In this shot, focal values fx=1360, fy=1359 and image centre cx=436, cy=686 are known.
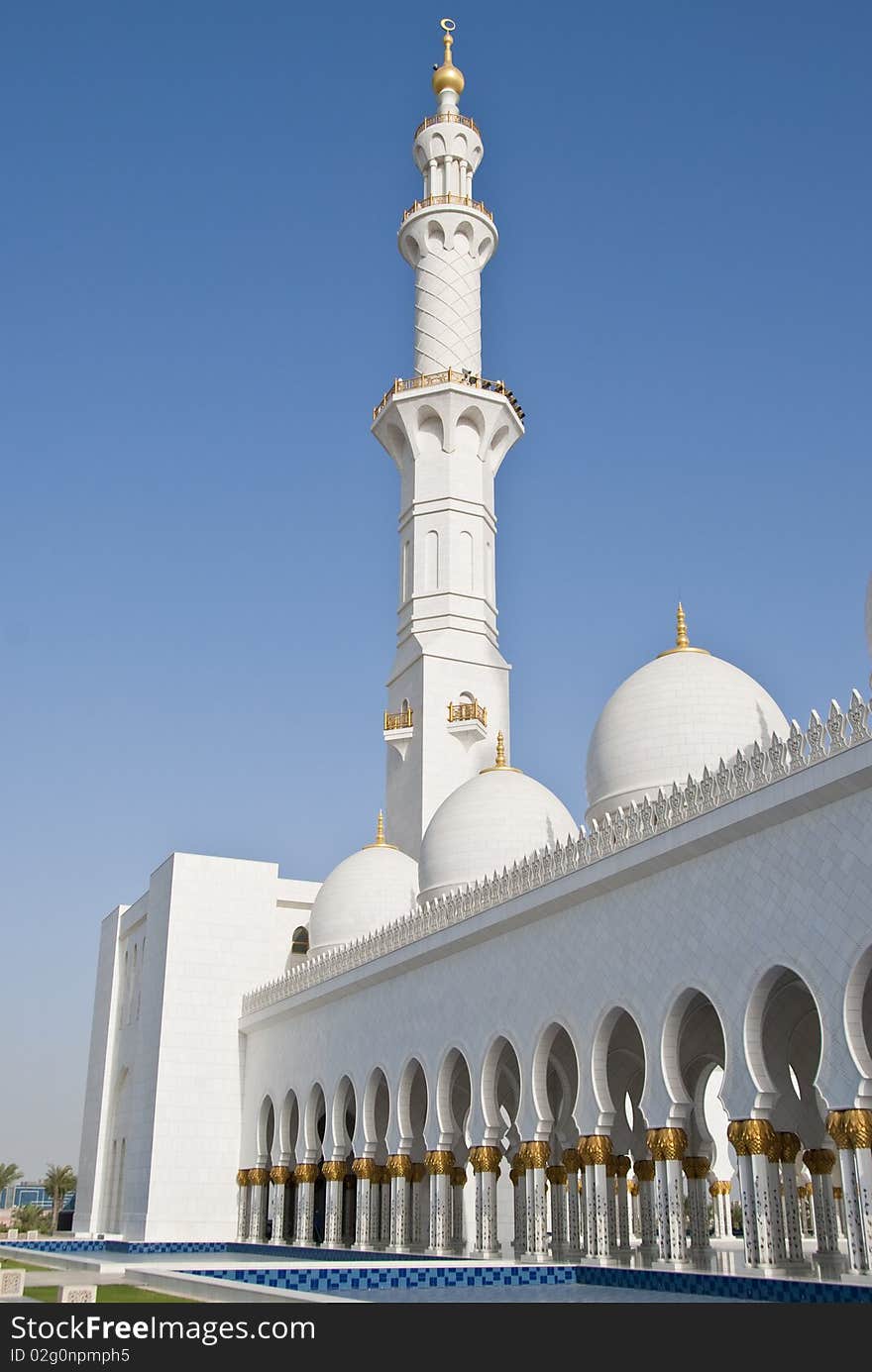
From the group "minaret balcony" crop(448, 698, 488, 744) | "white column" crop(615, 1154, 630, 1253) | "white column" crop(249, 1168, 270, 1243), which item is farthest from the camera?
"minaret balcony" crop(448, 698, 488, 744)

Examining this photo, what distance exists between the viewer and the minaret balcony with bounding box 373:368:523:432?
26328mm

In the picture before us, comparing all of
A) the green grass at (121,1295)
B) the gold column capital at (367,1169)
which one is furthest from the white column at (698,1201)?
the gold column capital at (367,1169)

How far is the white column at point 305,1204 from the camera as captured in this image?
818 inches

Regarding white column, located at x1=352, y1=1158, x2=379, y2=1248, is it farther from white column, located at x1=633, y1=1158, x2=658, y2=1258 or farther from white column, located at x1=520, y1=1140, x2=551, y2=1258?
white column, located at x1=520, y1=1140, x2=551, y2=1258

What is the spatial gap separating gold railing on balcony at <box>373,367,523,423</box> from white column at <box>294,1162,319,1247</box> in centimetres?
1424

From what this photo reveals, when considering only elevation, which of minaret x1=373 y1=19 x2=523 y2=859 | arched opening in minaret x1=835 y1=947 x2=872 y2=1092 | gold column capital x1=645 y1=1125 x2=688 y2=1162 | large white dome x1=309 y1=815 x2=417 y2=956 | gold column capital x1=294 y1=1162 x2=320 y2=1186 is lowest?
gold column capital x1=645 y1=1125 x2=688 y2=1162

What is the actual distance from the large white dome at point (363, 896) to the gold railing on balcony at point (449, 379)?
355 inches

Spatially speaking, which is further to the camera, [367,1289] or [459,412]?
[459,412]

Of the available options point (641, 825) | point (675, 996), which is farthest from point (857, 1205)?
point (641, 825)

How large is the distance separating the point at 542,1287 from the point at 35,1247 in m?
12.1

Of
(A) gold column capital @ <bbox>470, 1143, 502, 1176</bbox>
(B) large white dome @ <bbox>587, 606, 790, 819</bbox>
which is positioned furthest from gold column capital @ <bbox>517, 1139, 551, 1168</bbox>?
(B) large white dome @ <bbox>587, 606, 790, 819</bbox>

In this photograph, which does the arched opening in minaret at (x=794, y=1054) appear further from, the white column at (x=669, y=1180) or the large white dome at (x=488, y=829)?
the large white dome at (x=488, y=829)

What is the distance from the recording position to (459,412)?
1037 inches
